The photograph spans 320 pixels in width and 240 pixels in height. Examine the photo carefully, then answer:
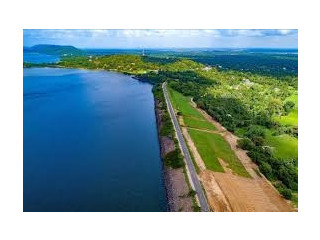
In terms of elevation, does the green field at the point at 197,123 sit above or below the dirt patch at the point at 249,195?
above

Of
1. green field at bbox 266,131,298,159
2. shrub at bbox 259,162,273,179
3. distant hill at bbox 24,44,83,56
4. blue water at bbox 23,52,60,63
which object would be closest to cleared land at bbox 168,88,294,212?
shrub at bbox 259,162,273,179

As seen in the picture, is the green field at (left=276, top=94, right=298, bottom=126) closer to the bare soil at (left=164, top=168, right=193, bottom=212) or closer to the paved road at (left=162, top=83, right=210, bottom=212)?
the paved road at (left=162, top=83, right=210, bottom=212)

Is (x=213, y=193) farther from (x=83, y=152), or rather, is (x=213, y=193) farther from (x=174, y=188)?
(x=83, y=152)

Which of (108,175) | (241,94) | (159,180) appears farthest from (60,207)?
(241,94)

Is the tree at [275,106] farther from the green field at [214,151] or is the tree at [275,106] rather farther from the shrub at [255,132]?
the green field at [214,151]

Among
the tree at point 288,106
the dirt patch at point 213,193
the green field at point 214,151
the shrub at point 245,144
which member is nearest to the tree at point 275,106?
the tree at point 288,106

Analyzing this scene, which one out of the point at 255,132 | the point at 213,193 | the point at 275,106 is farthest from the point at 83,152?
the point at 275,106
